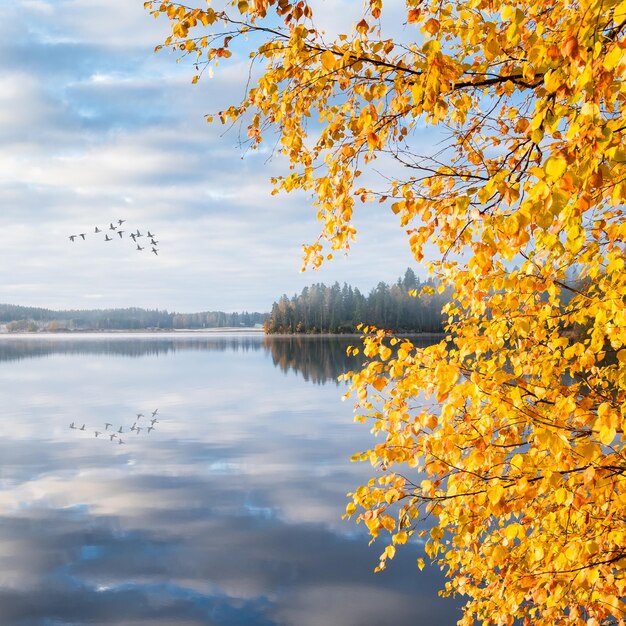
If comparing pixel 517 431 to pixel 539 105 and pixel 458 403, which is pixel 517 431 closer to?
pixel 458 403

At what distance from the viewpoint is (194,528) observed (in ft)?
58.6

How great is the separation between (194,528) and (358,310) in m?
154

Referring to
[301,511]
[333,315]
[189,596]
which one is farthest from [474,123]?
[333,315]

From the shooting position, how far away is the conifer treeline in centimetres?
17400

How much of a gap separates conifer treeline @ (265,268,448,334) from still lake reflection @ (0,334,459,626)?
135644mm

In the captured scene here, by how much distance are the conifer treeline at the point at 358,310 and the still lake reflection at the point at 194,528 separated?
136 m

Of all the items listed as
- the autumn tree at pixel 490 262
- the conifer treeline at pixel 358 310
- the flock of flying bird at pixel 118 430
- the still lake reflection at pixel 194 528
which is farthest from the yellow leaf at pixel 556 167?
the conifer treeline at pixel 358 310

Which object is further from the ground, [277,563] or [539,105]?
[539,105]

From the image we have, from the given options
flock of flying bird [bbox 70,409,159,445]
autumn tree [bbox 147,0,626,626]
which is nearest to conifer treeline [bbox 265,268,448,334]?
flock of flying bird [bbox 70,409,159,445]

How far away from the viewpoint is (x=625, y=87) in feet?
12.6

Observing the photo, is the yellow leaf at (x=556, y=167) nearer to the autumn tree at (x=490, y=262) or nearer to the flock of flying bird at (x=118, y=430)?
the autumn tree at (x=490, y=262)

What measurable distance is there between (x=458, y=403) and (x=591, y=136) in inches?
97.4

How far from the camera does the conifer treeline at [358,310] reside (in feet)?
571

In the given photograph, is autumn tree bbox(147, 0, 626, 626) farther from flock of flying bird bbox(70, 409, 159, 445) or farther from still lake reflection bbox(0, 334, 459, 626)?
flock of flying bird bbox(70, 409, 159, 445)
